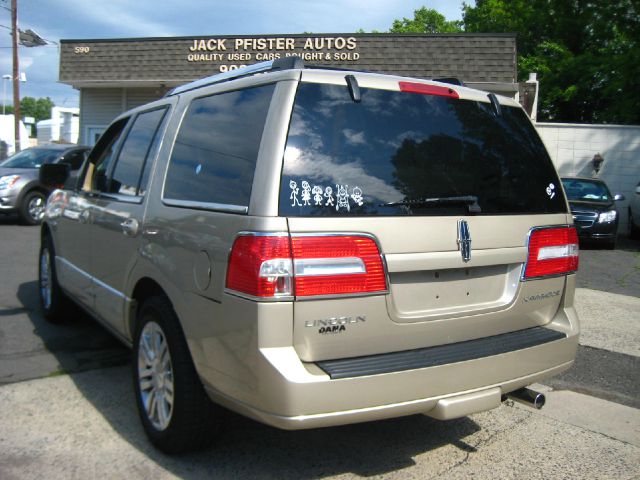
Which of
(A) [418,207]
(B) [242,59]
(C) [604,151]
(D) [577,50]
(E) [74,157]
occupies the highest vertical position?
(D) [577,50]

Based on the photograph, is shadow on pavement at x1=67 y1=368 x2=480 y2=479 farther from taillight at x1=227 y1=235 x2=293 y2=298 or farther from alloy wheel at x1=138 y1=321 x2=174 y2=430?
taillight at x1=227 y1=235 x2=293 y2=298

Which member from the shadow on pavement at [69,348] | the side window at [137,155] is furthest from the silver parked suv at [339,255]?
the shadow on pavement at [69,348]

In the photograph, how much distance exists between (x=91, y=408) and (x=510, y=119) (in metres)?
3.04

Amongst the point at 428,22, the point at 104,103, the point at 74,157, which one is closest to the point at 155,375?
the point at 74,157

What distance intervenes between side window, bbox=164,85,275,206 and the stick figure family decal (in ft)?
0.72

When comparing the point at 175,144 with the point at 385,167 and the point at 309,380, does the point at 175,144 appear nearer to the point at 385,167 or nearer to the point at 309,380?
the point at 385,167

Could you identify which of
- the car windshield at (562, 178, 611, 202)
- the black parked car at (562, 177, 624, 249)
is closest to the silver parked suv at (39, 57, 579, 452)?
the black parked car at (562, 177, 624, 249)

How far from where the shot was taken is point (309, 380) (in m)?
2.51

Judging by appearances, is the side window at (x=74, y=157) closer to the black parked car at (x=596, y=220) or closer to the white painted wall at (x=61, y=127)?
the black parked car at (x=596, y=220)

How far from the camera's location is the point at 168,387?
3.20 m

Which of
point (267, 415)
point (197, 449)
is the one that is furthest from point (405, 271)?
point (197, 449)

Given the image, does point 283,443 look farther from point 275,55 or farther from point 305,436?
point 275,55

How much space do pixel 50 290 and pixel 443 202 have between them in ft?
13.1

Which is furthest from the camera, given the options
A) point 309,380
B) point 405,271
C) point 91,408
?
point 91,408
